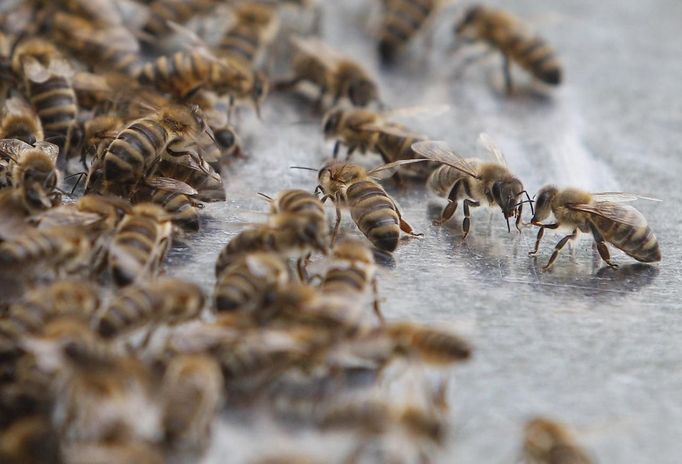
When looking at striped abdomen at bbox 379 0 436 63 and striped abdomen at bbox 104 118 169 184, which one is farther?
striped abdomen at bbox 379 0 436 63

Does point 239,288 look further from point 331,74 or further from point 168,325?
point 331,74

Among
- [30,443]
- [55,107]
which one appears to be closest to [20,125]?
[55,107]

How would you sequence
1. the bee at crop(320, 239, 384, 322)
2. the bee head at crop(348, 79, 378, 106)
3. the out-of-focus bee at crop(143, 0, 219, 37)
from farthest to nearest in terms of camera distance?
1. the out-of-focus bee at crop(143, 0, 219, 37)
2. the bee head at crop(348, 79, 378, 106)
3. the bee at crop(320, 239, 384, 322)

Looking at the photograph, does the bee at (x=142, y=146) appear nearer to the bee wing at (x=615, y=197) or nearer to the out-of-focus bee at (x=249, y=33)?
the out-of-focus bee at (x=249, y=33)

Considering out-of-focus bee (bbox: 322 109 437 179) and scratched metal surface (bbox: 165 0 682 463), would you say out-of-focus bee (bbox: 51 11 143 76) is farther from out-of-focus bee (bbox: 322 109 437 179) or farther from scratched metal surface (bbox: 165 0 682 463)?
out-of-focus bee (bbox: 322 109 437 179)

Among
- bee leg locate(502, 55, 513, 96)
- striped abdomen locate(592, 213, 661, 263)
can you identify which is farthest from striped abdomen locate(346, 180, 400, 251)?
bee leg locate(502, 55, 513, 96)

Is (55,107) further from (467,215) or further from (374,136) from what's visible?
(467,215)

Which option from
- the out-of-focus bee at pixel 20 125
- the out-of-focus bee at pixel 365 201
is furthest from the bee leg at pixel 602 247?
the out-of-focus bee at pixel 20 125
